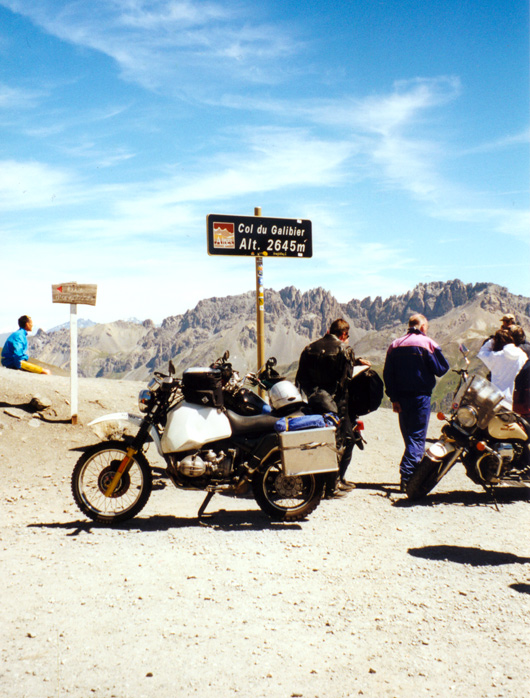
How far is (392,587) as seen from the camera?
5336mm

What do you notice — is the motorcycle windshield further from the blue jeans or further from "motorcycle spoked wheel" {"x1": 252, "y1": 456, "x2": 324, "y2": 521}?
"motorcycle spoked wheel" {"x1": 252, "y1": 456, "x2": 324, "y2": 521}

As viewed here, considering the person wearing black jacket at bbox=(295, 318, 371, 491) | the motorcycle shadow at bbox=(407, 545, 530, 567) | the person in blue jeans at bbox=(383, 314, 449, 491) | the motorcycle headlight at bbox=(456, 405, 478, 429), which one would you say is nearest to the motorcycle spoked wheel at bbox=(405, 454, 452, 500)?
the motorcycle headlight at bbox=(456, 405, 478, 429)

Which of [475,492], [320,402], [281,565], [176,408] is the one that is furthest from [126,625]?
[475,492]

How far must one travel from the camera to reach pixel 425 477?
8.20m

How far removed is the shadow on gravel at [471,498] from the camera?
27.5 feet

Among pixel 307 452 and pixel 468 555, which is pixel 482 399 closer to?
pixel 468 555

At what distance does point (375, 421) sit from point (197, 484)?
952 centimetres

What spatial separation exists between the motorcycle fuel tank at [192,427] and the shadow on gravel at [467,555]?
250cm

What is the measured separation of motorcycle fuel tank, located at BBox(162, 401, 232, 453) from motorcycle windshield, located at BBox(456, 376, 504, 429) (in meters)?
3.41

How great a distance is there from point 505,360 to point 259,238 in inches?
180

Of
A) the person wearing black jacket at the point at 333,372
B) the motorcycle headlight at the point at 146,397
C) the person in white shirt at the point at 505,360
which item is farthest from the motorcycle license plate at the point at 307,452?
the person in white shirt at the point at 505,360

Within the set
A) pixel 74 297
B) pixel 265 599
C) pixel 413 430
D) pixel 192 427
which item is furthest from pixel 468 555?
pixel 74 297

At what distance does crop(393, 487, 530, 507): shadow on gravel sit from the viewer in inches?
330

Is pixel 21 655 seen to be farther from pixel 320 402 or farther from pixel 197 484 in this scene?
→ pixel 320 402
